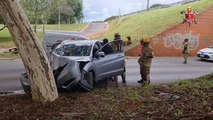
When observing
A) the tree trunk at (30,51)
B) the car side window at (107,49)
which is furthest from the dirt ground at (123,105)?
the car side window at (107,49)

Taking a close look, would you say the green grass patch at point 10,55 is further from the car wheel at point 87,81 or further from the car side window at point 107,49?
the car wheel at point 87,81

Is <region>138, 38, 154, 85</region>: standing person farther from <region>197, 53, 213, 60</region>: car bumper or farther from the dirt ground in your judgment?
<region>197, 53, 213, 60</region>: car bumper

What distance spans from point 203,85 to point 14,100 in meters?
4.71

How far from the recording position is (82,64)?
10.5m

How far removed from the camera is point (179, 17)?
3469 centimetres

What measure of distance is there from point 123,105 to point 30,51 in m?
2.22

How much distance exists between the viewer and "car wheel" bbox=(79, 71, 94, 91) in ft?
33.3

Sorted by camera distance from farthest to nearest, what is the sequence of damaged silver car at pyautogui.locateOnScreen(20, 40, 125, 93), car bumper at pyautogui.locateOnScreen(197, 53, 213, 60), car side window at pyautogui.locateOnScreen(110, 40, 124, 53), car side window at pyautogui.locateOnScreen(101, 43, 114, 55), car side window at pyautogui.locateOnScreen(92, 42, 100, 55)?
car bumper at pyautogui.locateOnScreen(197, 53, 213, 60) → car side window at pyautogui.locateOnScreen(110, 40, 124, 53) → car side window at pyautogui.locateOnScreen(101, 43, 114, 55) → car side window at pyautogui.locateOnScreen(92, 42, 100, 55) → damaged silver car at pyautogui.locateOnScreen(20, 40, 125, 93)

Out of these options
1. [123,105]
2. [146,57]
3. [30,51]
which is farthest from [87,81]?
[30,51]

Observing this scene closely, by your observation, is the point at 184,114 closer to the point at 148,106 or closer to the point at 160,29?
the point at 148,106

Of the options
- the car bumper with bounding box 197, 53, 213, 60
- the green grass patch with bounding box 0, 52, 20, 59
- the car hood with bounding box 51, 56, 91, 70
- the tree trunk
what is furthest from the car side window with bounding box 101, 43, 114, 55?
the green grass patch with bounding box 0, 52, 20, 59

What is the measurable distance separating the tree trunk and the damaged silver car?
164cm

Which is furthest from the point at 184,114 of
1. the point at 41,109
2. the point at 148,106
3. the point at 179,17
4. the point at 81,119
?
the point at 179,17

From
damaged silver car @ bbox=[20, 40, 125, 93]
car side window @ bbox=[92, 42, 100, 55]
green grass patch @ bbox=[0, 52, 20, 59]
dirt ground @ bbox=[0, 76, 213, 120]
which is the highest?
car side window @ bbox=[92, 42, 100, 55]
